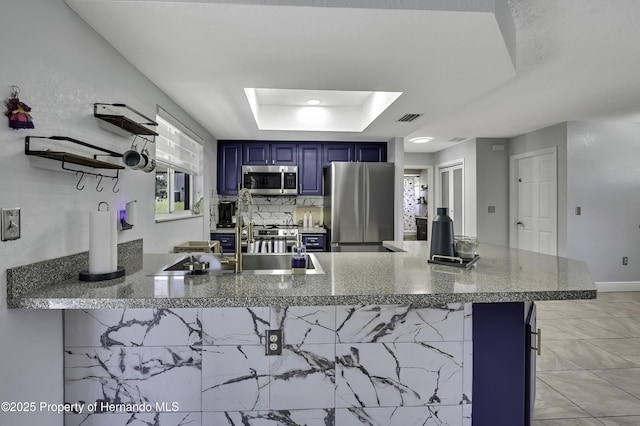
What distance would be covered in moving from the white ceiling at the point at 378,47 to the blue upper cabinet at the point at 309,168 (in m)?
1.77

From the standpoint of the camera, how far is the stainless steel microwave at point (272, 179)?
5.04m

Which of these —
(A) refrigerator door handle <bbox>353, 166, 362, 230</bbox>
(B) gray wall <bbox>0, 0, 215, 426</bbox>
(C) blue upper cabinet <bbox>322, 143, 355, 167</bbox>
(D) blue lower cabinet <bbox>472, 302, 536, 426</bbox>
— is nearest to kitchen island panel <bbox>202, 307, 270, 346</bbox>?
(B) gray wall <bbox>0, 0, 215, 426</bbox>

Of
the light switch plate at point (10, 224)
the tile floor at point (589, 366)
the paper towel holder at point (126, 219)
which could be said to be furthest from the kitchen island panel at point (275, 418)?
the tile floor at point (589, 366)

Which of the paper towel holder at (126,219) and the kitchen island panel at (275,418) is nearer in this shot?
the kitchen island panel at (275,418)

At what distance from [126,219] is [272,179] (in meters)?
2.93

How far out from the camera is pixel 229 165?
518cm

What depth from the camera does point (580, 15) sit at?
2.09 meters

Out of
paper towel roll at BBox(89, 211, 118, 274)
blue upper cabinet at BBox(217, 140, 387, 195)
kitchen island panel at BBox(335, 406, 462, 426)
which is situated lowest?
kitchen island panel at BBox(335, 406, 462, 426)

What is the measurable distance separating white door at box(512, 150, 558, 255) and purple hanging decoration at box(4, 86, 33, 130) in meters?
5.64

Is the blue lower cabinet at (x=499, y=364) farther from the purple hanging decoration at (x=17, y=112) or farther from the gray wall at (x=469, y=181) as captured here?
the gray wall at (x=469, y=181)

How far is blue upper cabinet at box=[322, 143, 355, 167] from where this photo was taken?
205 inches

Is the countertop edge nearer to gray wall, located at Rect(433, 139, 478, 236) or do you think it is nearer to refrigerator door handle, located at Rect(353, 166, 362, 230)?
refrigerator door handle, located at Rect(353, 166, 362, 230)

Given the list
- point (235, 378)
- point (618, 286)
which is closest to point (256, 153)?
point (235, 378)

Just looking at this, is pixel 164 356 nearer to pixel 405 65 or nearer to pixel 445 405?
pixel 445 405
